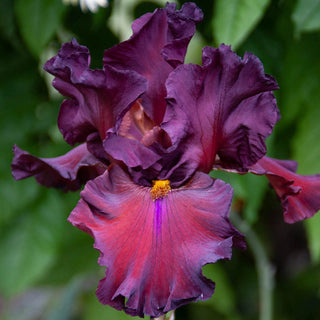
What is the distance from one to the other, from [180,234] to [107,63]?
241mm

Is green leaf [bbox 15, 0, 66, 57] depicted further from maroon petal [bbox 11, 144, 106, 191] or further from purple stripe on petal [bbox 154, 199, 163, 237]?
purple stripe on petal [bbox 154, 199, 163, 237]

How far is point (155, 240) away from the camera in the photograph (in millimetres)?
624

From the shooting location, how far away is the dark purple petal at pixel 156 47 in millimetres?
680

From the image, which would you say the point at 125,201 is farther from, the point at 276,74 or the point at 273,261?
the point at 273,261

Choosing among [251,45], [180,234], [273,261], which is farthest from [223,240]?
[273,261]

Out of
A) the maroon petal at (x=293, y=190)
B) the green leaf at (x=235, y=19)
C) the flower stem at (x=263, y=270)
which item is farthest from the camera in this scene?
the flower stem at (x=263, y=270)

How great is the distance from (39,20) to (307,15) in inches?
20.2

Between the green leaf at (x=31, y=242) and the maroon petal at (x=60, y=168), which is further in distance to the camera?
the green leaf at (x=31, y=242)

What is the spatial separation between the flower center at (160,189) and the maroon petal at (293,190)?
0.12 meters

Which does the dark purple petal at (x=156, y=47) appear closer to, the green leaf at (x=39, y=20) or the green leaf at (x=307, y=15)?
the green leaf at (x=307, y=15)

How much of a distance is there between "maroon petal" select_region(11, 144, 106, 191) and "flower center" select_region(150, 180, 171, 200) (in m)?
0.09

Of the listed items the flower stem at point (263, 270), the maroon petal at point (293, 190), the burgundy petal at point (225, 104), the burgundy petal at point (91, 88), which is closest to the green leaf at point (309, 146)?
the flower stem at point (263, 270)

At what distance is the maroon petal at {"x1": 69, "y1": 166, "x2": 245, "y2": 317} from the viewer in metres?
0.61

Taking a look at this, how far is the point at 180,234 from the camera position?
0.63m
